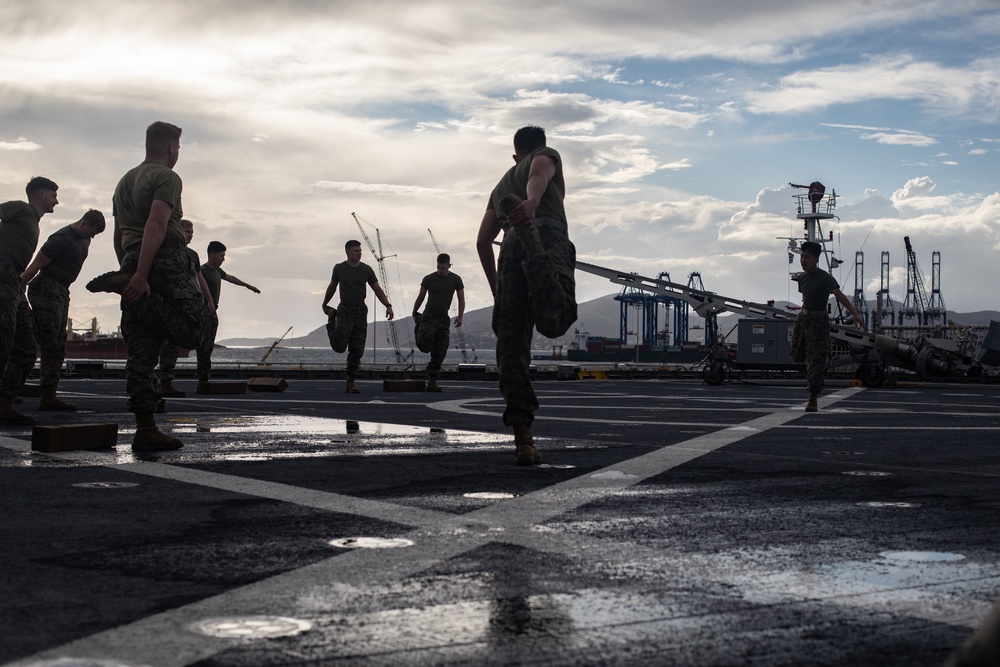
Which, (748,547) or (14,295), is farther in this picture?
(14,295)

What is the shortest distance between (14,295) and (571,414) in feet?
17.4

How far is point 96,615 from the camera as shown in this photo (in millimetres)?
2391

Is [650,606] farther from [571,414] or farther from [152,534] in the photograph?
[571,414]

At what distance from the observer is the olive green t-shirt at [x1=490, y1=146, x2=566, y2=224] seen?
6.29m

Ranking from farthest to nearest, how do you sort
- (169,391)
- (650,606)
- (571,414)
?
1. (169,391)
2. (571,414)
3. (650,606)

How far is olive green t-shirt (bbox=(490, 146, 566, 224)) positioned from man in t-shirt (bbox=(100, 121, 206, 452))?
2.01 meters

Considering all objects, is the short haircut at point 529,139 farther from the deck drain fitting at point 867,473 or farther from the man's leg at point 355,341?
the man's leg at point 355,341

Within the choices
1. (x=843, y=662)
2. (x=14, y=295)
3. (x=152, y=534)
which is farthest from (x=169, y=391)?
(x=843, y=662)

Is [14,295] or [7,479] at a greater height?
[14,295]

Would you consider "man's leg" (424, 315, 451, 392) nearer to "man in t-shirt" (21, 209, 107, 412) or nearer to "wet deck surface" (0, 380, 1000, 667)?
"man in t-shirt" (21, 209, 107, 412)

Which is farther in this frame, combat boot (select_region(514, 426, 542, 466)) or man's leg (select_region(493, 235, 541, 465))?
man's leg (select_region(493, 235, 541, 465))

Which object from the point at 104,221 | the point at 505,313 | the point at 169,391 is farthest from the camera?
the point at 169,391

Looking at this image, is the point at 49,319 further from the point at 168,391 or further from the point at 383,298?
the point at 383,298

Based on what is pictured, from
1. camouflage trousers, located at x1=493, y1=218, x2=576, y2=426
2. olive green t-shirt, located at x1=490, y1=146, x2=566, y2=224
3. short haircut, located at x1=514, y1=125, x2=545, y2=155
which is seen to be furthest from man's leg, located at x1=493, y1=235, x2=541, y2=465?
short haircut, located at x1=514, y1=125, x2=545, y2=155
